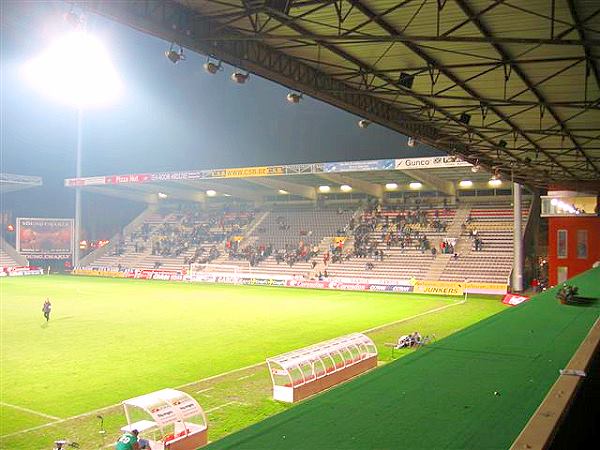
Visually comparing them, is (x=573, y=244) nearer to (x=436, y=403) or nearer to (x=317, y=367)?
(x=317, y=367)

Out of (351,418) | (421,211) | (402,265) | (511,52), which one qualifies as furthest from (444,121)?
(421,211)

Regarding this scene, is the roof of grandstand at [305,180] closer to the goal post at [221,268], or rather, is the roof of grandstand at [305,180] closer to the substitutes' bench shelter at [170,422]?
the goal post at [221,268]

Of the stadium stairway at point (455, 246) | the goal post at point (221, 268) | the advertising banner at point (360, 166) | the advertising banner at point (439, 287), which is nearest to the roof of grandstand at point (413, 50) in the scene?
the advertising banner at point (439, 287)

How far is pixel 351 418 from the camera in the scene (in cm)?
492

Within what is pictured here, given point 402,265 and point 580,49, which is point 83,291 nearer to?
point 402,265

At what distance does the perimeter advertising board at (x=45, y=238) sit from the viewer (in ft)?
186

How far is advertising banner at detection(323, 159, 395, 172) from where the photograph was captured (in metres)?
40.1

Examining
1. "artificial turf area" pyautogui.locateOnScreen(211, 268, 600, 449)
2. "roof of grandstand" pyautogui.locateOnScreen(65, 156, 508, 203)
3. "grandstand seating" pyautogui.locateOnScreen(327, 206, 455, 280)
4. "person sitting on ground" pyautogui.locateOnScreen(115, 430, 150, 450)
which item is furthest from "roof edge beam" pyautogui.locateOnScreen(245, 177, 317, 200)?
"artificial turf area" pyautogui.locateOnScreen(211, 268, 600, 449)

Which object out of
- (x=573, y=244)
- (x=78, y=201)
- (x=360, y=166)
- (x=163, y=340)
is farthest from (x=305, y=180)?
(x=163, y=340)

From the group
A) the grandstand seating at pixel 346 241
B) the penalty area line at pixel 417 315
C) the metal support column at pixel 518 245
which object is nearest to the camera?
the penalty area line at pixel 417 315

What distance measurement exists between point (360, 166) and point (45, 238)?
35.7 m

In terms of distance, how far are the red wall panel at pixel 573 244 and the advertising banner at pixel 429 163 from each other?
7060 millimetres

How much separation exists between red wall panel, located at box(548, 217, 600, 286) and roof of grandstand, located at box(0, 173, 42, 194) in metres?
48.1

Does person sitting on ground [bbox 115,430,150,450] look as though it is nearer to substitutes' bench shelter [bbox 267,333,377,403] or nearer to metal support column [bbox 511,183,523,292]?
substitutes' bench shelter [bbox 267,333,377,403]
